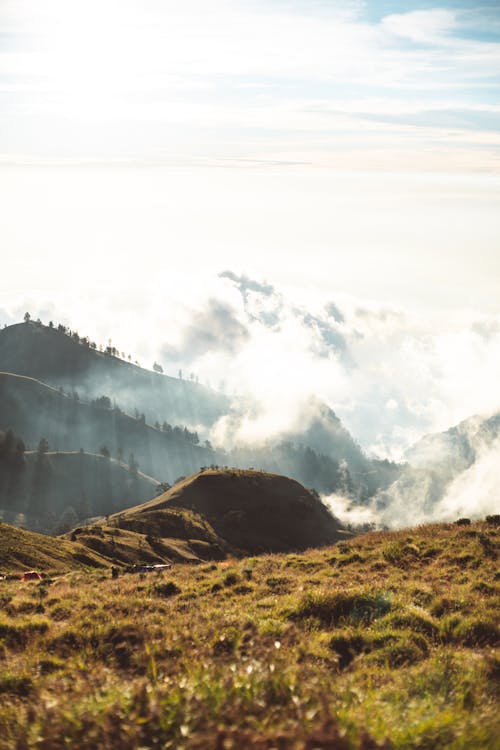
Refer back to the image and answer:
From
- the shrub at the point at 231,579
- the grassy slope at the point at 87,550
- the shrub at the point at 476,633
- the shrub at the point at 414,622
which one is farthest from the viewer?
the grassy slope at the point at 87,550

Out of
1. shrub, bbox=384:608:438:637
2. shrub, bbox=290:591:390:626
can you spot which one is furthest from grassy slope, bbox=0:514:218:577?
shrub, bbox=384:608:438:637

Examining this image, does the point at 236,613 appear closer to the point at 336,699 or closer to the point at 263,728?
the point at 336,699

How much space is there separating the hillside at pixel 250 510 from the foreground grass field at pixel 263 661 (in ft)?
387

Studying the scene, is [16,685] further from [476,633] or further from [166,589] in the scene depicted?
[166,589]

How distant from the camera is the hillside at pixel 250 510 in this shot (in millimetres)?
148000

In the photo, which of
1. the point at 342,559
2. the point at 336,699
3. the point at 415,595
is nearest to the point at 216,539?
the point at 342,559

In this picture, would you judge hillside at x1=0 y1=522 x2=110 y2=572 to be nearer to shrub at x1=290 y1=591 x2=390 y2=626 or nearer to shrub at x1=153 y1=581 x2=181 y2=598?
shrub at x1=153 y1=581 x2=181 y2=598

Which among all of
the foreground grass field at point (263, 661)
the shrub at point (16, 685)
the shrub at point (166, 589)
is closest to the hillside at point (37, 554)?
the shrub at point (166, 589)

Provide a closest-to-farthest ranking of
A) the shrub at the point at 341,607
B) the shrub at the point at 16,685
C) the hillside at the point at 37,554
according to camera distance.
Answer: the shrub at the point at 16,685 < the shrub at the point at 341,607 < the hillside at the point at 37,554

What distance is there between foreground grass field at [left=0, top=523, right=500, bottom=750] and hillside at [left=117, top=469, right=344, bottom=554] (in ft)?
387

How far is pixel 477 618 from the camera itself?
14.0m

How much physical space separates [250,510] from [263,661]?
156 metres

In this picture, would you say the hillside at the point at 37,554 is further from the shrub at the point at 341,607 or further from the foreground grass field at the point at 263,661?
the shrub at the point at 341,607

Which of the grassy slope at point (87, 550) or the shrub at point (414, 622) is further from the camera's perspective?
the grassy slope at point (87, 550)
